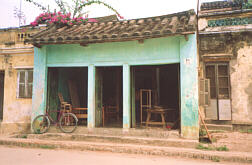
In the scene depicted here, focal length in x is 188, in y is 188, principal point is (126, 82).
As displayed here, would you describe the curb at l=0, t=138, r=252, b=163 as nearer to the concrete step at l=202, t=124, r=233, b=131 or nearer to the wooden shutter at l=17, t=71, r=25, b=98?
the wooden shutter at l=17, t=71, r=25, b=98

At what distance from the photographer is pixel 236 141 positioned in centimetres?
675

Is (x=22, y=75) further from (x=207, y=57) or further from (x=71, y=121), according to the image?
(x=207, y=57)

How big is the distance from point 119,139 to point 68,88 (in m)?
4.11

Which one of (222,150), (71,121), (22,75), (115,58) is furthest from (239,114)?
(22,75)

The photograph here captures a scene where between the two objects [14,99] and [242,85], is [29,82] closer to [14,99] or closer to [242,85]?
[14,99]

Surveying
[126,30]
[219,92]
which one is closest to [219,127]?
[219,92]

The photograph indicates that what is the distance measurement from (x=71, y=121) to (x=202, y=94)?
515 centimetres

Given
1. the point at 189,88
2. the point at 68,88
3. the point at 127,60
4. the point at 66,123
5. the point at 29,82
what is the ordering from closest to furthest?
1. the point at 189,88
2. the point at 127,60
3. the point at 66,123
4. the point at 29,82
5. the point at 68,88

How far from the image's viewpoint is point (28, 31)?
30.0ft

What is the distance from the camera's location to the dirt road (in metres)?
4.79

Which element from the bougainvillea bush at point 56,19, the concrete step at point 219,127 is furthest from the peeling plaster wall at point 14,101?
the concrete step at point 219,127

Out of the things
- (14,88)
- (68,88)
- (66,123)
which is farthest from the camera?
(68,88)

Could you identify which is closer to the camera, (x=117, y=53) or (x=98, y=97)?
(x=117, y=53)

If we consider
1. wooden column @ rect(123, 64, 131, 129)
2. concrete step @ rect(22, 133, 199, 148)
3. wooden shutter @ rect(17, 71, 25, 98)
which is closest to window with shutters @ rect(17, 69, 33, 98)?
wooden shutter @ rect(17, 71, 25, 98)
